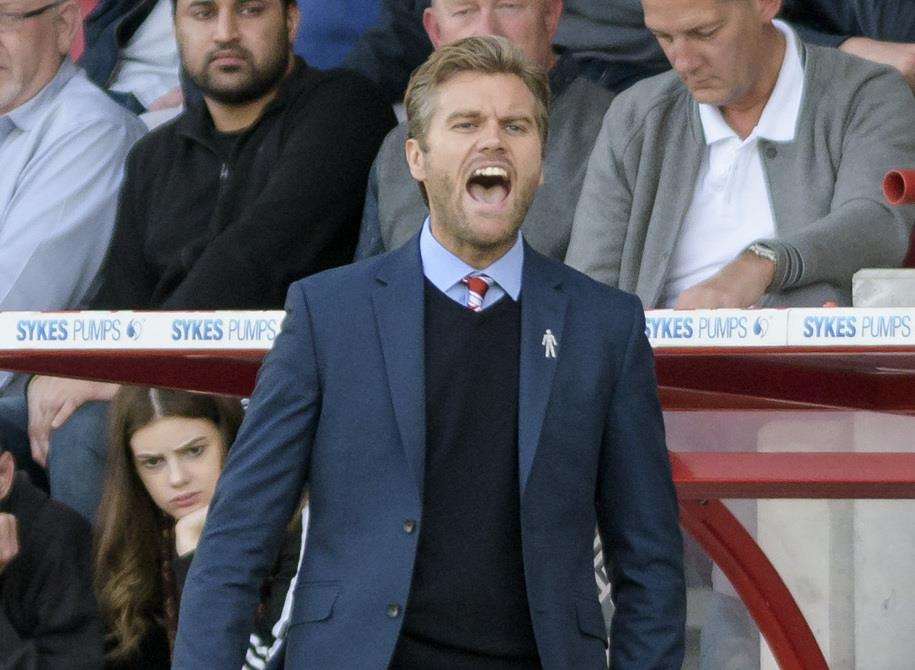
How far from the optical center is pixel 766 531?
4.48m

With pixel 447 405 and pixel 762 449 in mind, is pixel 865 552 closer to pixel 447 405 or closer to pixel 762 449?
pixel 762 449

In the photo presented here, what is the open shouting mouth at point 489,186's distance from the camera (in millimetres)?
2467

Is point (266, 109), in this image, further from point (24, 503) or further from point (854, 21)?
point (854, 21)

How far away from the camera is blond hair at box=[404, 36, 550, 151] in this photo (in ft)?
8.27

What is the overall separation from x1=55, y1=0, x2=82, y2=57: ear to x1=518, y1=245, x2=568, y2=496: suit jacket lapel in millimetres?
3613

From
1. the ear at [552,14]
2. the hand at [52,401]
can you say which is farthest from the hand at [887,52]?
the hand at [52,401]

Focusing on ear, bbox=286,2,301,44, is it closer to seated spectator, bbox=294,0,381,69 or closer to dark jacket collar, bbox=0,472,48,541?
seated spectator, bbox=294,0,381,69

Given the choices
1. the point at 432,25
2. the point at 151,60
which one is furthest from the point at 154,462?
the point at 151,60

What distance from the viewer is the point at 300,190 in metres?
4.82

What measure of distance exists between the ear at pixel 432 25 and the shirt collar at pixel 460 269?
2538mm

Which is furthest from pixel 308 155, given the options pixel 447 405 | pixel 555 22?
pixel 447 405

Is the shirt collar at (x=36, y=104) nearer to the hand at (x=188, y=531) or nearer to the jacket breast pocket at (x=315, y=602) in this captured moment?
the hand at (x=188, y=531)

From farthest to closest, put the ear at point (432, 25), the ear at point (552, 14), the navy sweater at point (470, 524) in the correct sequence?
the ear at point (432, 25), the ear at point (552, 14), the navy sweater at point (470, 524)

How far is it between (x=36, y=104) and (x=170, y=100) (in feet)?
1.34
